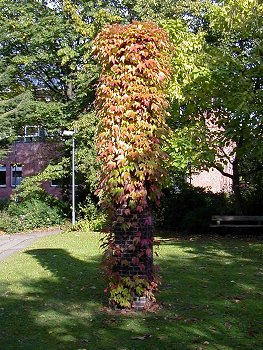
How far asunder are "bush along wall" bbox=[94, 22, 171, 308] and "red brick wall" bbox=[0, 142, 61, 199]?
20.8 metres

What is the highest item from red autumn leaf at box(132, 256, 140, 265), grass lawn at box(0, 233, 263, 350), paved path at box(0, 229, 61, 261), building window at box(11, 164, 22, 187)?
building window at box(11, 164, 22, 187)

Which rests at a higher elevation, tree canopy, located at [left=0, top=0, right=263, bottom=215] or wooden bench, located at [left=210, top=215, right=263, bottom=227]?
tree canopy, located at [left=0, top=0, right=263, bottom=215]

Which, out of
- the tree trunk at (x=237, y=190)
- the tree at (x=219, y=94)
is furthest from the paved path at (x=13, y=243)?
the tree trunk at (x=237, y=190)

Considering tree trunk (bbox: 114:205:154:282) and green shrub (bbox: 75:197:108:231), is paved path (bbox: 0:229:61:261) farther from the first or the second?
tree trunk (bbox: 114:205:154:282)

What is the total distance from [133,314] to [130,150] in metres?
2.41

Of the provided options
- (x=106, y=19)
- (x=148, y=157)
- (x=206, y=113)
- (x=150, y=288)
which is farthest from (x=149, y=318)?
(x=106, y=19)

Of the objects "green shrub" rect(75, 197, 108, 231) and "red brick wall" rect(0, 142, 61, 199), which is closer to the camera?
"green shrub" rect(75, 197, 108, 231)

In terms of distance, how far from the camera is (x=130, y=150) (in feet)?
24.8

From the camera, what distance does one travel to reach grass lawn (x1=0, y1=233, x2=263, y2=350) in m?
6.11

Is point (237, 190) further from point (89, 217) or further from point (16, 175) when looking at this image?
point (16, 175)

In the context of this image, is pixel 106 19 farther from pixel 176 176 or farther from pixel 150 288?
pixel 150 288

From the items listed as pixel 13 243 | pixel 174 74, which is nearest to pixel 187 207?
pixel 13 243

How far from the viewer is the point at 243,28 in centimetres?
1856

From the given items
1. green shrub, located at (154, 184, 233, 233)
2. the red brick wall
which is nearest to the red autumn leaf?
green shrub, located at (154, 184, 233, 233)
